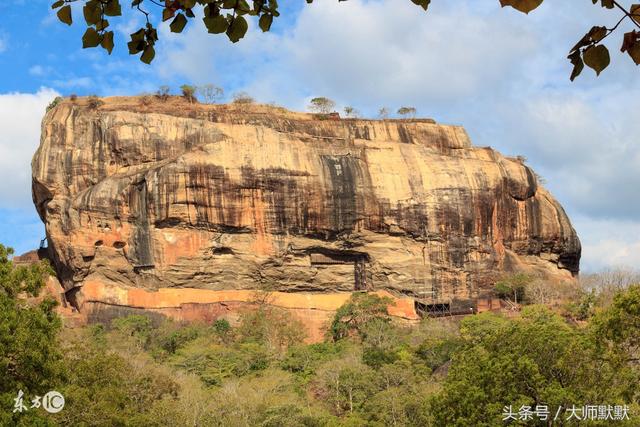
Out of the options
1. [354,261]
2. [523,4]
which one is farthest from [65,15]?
[354,261]

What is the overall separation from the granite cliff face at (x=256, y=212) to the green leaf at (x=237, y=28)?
47.7m

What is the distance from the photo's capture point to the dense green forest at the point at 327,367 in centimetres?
1858

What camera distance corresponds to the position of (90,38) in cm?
466

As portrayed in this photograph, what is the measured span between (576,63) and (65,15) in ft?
8.66

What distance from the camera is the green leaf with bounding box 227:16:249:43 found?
457 centimetres

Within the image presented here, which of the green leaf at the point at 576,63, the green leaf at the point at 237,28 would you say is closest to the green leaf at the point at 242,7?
the green leaf at the point at 237,28

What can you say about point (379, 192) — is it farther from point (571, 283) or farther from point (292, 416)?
point (292, 416)

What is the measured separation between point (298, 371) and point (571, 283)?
23.2 meters

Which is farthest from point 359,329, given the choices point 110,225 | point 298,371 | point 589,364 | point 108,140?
point 589,364

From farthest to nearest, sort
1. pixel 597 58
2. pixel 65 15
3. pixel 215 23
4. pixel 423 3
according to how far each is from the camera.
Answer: pixel 65 15, pixel 215 23, pixel 423 3, pixel 597 58

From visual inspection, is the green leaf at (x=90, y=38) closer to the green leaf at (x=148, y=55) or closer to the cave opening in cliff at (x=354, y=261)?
the green leaf at (x=148, y=55)

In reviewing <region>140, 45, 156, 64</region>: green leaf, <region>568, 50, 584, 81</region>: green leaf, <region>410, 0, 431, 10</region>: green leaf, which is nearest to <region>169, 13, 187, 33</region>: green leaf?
<region>140, 45, 156, 64</region>: green leaf

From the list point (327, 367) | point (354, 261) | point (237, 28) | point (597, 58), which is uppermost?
point (354, 261)

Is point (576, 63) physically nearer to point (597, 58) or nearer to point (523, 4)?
point (597, 58)
